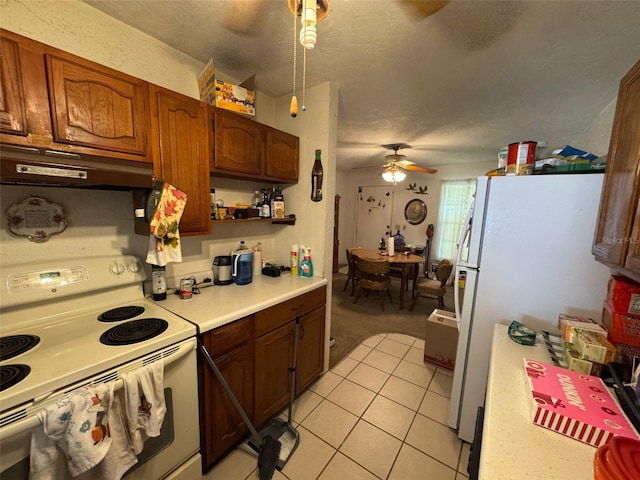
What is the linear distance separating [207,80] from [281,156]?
66 centimetres

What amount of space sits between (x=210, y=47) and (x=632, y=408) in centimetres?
245

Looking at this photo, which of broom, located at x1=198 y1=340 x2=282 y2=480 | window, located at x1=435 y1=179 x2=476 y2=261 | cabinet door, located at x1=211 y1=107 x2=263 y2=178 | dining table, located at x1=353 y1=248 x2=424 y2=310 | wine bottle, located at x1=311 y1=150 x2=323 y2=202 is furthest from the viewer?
window, located at x1=435 y1=179 x2=476 y2=261

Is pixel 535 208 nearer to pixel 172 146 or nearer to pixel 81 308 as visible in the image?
pixel 172 146

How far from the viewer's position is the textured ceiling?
1.16 meters

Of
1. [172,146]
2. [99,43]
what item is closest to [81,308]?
[172,146]

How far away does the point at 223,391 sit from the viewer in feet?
4.33

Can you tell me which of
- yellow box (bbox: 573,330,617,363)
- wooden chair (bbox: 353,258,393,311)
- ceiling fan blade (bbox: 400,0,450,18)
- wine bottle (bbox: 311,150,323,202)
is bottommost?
wooden chair (bbox: 353,258,393,311)

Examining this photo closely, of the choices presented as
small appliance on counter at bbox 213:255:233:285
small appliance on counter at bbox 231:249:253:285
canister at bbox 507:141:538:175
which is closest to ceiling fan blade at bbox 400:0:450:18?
canister at bbox 507:141:538:175

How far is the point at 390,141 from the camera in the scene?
3400 mm

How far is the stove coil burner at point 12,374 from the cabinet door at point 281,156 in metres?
1.51

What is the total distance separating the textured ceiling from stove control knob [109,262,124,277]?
130 cm

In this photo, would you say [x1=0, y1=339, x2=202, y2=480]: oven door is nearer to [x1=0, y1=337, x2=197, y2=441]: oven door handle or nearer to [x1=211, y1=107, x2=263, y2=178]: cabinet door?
[x1=0, y1=337, x2=197, y2=441]: oven door handle

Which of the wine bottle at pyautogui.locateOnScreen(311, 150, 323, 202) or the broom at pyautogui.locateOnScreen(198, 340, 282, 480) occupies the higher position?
the wine bottle at pyautogui.locateOnScreen(311, 150, 323, 202)

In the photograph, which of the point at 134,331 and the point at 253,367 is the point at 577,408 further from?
the point at 134,331
